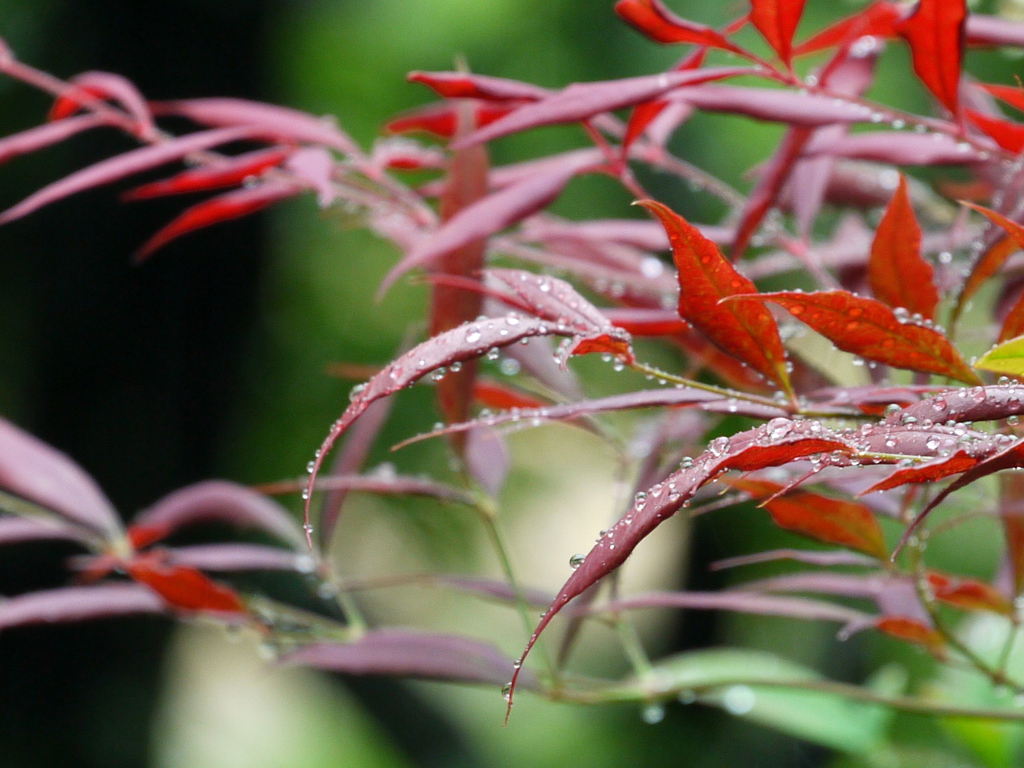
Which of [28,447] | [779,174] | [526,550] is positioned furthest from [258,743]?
[779,174]

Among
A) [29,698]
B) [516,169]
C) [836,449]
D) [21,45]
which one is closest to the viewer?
[836,449]

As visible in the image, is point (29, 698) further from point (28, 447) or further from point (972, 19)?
point (972, 19)

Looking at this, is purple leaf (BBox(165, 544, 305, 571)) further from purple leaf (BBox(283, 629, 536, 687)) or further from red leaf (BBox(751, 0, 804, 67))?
red leaf (BBox(751, 0, 804, 67))

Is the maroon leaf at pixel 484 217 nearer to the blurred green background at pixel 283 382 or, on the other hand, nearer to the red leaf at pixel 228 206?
the red leaf at pixel 228 206

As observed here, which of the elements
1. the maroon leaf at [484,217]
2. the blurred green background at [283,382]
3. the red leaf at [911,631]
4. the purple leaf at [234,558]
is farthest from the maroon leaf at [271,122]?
the blurred green background at [283,382]

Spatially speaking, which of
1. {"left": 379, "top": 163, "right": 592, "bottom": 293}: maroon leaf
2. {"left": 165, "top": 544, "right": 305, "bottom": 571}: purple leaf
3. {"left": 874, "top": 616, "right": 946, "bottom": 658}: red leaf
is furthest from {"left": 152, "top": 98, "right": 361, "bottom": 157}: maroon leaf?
{"left": 874, "top": 616, "right": 946, "bottom": 658}: red leaf

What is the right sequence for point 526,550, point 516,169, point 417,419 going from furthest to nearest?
point 526,550 < point 417,419 < point 516,169

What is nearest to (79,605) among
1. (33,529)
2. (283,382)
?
(33,529)
